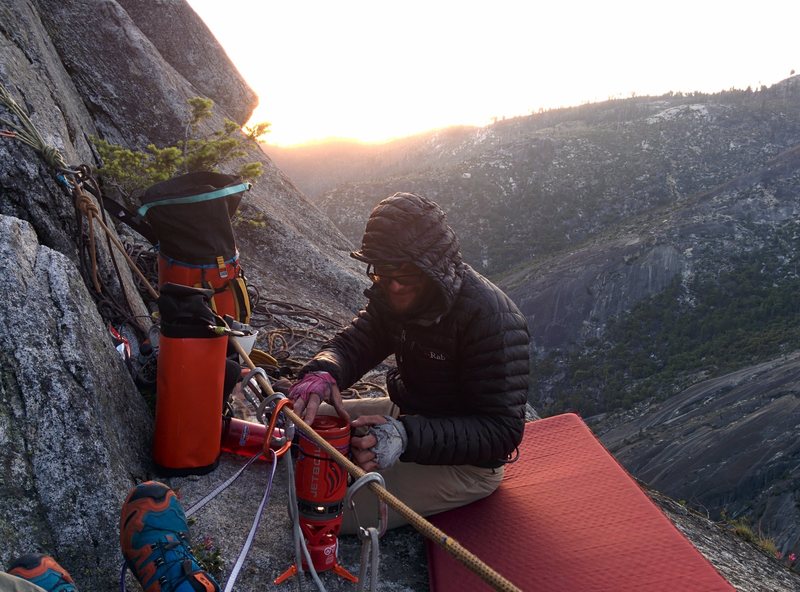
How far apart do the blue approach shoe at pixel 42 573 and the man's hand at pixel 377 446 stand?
47.1 inches

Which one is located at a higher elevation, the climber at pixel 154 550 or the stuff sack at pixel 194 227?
the stuff sack at pixel 194 227

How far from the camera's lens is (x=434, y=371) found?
3.21m

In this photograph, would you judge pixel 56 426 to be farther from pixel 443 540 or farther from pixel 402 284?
pixel 443 540

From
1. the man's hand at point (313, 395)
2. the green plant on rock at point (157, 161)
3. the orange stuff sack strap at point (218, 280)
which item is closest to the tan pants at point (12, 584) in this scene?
the man's hand at point (313, 395)

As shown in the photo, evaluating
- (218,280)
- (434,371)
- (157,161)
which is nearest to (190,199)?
(218,280)

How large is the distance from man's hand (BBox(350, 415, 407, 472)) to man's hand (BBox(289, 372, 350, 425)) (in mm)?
137

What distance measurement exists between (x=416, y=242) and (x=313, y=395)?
920mm

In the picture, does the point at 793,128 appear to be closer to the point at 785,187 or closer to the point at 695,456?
the point at 785,187

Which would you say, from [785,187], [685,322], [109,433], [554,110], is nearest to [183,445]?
[109,433]

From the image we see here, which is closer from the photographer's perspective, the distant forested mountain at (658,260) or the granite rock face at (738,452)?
the granite rock face at (738,452)

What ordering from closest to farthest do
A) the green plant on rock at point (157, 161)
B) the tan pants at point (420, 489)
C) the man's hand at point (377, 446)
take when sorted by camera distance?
1. the man's hand at point (377, 446)
2. the tan pants at point (420, 489)
3. the green plant on rock at point (157, 161)

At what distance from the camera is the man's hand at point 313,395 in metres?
2.98

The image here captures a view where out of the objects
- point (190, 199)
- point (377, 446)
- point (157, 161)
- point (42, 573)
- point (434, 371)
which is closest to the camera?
point (42, 573)

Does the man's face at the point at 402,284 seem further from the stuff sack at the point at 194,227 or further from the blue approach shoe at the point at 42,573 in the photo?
the blue approach shoe at the point at 42,573
